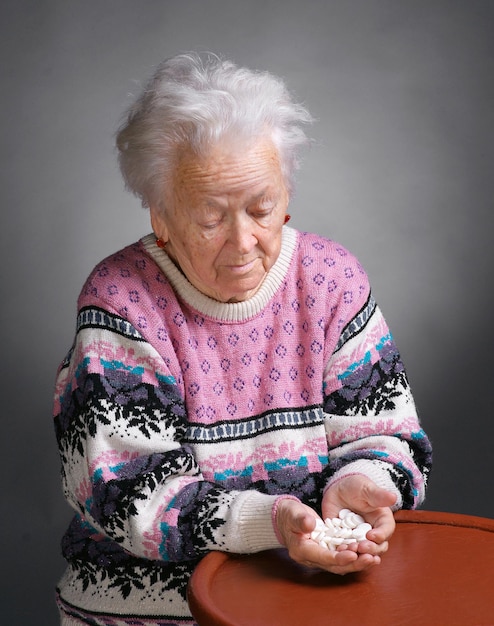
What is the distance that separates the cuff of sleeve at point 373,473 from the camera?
2.17 meters

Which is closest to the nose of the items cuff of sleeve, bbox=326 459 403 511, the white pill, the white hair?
the white hair

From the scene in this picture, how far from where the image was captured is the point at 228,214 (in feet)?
7.19

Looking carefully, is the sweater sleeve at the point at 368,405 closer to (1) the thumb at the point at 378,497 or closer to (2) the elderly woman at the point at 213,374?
(2) the elderly woman at the point at 213,374

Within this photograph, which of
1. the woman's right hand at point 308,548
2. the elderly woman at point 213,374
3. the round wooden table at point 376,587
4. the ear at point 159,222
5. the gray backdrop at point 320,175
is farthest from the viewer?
the gray backdrop at point 320,175

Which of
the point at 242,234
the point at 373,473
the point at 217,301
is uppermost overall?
the point at 242,234

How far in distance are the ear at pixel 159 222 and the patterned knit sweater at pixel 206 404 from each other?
60 millimetres

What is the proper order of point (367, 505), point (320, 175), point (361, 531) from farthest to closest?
point (320, 175) < point (367, 505) < point (361, 531)

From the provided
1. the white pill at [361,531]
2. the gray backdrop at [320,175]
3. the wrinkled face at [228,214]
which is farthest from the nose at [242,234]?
the gray backdrop at [320,175]

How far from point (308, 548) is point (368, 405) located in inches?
20.1

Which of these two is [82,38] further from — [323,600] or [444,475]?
[323,600]

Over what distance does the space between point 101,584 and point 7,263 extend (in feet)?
5.19

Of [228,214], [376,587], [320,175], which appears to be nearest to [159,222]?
[228,214]

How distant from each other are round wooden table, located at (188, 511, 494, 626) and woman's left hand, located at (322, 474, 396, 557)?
0.04m

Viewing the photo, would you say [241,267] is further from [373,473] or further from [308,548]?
[308,548]
